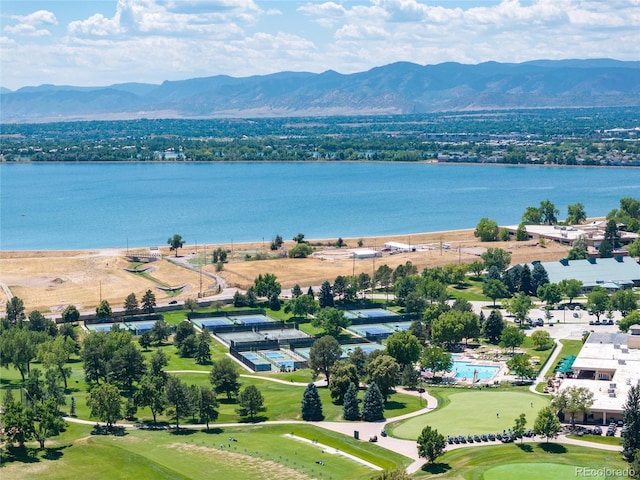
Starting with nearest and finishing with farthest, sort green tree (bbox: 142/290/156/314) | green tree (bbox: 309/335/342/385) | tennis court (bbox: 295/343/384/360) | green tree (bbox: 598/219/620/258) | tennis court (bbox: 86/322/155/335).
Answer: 1. green tree (bbox: 309/335/342/385)
2. tennis court (bbox: 295/343/384/360)
3. tennis court (bbox: 86/322/155/335)
4. green tree (bbox: 142/290/156/314)
5. green tree (bbox: 598/219/620/258)

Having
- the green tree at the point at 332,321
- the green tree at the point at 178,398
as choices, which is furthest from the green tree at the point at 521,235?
the green tree at the point at 178,398

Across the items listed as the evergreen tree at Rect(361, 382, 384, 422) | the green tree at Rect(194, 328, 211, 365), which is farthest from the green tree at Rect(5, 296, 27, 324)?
the evergreen tree at Rect(361, 382, 384, 422)

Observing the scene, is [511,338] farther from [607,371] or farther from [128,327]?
[128,327]

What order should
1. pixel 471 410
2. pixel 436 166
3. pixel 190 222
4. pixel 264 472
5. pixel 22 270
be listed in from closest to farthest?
pixel 264 472
pixel 471 410
pixel 22 270
pixel 190 222
pixel 436 166

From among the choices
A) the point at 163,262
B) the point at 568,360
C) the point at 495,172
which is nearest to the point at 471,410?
the point at 568,360

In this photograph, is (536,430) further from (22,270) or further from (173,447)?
(22,270)

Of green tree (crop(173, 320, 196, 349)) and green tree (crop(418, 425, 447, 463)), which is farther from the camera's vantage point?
green tree (crop(173, 320, 196, 349))

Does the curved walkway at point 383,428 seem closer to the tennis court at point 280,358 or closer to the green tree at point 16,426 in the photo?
the green tree at point 16,426

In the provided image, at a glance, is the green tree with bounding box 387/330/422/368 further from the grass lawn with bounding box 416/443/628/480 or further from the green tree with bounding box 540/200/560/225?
the green tree with bounding box 540/200/560/225
